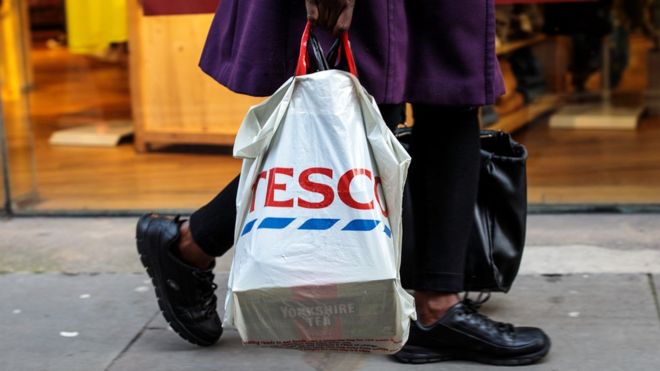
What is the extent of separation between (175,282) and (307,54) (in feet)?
2.85

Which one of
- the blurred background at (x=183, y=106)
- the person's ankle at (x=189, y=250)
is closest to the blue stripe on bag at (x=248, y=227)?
the person's ankle at (x=189, y=250)

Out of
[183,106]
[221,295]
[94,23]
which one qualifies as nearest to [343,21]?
[221,295]

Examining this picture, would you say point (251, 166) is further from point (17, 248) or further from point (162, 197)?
point (162, 197)

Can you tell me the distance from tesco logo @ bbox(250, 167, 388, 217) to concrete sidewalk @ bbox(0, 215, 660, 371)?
2.70ft

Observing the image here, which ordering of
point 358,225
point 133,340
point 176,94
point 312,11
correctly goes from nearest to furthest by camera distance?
point 358,225 < point 312,11 < point 133,340 < point 176,94

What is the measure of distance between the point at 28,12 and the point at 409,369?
256 cm

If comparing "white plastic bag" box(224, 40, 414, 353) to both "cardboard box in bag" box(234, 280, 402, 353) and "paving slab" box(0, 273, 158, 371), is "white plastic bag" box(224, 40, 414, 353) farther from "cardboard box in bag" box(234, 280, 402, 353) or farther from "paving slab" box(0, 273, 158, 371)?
"paving slab" box(0, 273, 158, 371)

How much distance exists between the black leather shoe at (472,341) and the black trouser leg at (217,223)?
56cm

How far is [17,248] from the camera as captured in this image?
4203mm

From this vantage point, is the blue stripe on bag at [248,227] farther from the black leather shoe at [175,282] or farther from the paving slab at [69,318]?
the paving slab at [69,318]

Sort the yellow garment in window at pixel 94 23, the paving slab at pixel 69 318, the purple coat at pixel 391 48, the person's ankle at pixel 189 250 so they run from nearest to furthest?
the purple coat at pixel 391 48 → the person's ankle at pixel 189 250 → the paving slab at pixel 69 318 → the yellow garment in window at pixel 94 23

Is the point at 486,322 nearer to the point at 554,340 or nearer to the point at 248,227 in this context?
the point at 554,340

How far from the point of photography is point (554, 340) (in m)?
3.12

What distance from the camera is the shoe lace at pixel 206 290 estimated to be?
3061 mm
